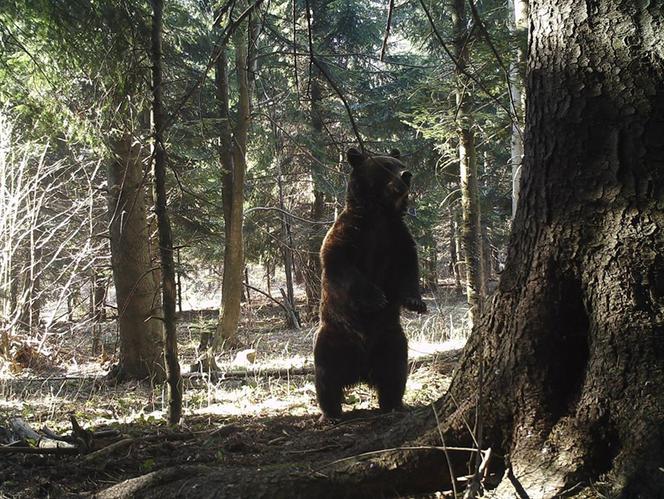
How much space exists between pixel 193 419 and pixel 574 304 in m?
3.92

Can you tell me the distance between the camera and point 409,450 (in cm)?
244

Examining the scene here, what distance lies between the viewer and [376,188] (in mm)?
5137

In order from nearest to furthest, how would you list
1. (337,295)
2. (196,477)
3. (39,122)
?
1. (196,477)
2. (337,295)
3. (39,122)

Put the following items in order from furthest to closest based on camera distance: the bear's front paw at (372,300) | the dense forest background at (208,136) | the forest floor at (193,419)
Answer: the dense forest background at (208,136) → the bear's front paw at (372,300) → the forest floor at (193,419)

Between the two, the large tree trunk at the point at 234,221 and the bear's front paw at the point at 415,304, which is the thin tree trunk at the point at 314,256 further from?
the bear's front paw at the point at 415,304

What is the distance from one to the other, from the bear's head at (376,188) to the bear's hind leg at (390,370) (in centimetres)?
121

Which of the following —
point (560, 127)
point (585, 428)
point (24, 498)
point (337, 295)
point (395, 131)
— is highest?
point (395, 131)

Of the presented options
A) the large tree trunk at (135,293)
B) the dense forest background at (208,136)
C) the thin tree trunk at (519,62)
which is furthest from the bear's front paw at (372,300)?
the large tree trunk at (135,293)

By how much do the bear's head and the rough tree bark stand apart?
2488 mm

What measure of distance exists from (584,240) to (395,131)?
61.6 ft

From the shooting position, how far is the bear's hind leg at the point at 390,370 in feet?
16.2

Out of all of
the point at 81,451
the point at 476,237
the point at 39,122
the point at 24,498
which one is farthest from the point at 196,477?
the point at 476,237

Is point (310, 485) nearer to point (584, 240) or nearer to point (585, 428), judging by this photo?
point (585, 428)

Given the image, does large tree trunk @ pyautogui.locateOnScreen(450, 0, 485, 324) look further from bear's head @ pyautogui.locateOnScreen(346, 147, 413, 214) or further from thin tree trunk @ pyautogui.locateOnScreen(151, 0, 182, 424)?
thin tree trunk @ pyautogui.locateOnScreen(151, 0, 182, 424)
